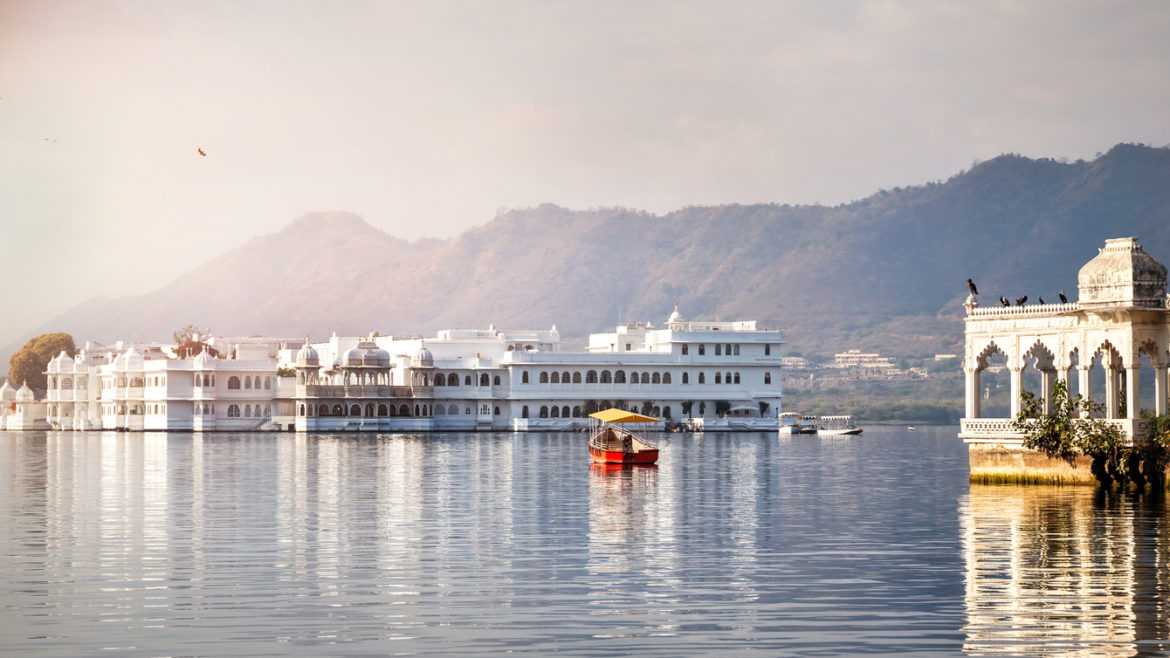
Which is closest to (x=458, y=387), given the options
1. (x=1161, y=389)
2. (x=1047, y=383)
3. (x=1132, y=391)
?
(x=1047, y=383)

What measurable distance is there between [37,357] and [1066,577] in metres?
135

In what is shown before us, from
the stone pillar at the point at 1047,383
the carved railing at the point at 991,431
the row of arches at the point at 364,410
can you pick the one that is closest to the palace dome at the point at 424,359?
the row of arches at the point at 364,410

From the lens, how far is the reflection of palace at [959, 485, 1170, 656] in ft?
58.3

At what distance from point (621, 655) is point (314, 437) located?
276 feet

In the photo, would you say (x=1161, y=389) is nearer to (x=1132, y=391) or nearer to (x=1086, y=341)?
(x=1132, y=391)

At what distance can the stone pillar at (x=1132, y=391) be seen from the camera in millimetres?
39375

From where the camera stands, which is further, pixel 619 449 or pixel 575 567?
pixel 619 449

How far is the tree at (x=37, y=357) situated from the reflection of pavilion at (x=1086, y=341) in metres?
115

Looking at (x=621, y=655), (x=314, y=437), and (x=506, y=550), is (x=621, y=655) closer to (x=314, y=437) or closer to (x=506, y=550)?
(x=506, y=550)

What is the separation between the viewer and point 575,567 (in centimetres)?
2422

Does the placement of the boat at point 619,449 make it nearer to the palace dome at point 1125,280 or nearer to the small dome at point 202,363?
the palace dome at point 1125,280

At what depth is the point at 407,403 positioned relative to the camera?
114m

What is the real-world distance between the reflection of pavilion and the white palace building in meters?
69.9

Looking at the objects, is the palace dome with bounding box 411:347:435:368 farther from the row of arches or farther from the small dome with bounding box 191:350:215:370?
the small dome with bounding box 191:350:215:370
